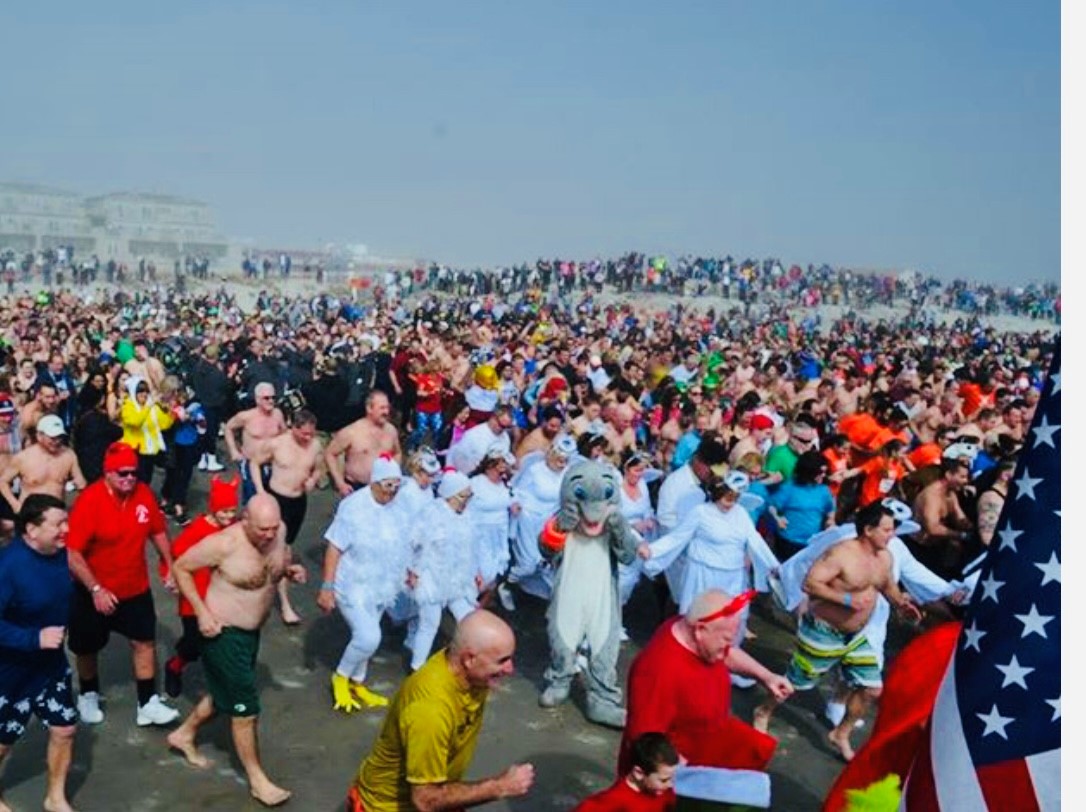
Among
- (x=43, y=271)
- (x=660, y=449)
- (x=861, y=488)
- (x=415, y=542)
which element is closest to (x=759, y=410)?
(x=660, y=449)

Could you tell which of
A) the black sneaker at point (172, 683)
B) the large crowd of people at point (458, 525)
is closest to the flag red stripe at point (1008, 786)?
the large crowd of people at point (458, 525)

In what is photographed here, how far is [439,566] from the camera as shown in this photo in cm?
726

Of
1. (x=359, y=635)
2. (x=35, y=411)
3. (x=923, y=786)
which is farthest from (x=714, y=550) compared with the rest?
(x=35, y=411)

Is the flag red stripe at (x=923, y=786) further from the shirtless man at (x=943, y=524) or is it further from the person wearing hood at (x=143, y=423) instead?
the person wearing hood at (x=143, y=423)

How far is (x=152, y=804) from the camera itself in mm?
5602

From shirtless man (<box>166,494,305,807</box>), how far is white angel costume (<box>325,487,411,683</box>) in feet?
3.69

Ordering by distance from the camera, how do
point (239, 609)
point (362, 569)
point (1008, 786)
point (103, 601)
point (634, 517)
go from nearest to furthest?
point (1008, 786) < point (239, 609) < point (103, 601) < point (362, 569) < point (634, 517)

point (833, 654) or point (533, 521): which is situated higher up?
point (533, 521)

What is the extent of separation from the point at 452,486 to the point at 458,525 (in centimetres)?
32

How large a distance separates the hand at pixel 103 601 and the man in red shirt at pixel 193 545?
38 centimetres

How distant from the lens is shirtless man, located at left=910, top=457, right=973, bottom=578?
27.5 ft

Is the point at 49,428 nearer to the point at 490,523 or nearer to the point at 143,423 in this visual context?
the point at 143,423

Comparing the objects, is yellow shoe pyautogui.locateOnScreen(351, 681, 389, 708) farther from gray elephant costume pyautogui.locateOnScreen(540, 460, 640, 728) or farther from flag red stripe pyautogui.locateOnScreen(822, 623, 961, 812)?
flag red stripe pyautogui.locateOnScreen(822, 623, 961, 812)

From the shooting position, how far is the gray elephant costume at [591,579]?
688 cm
